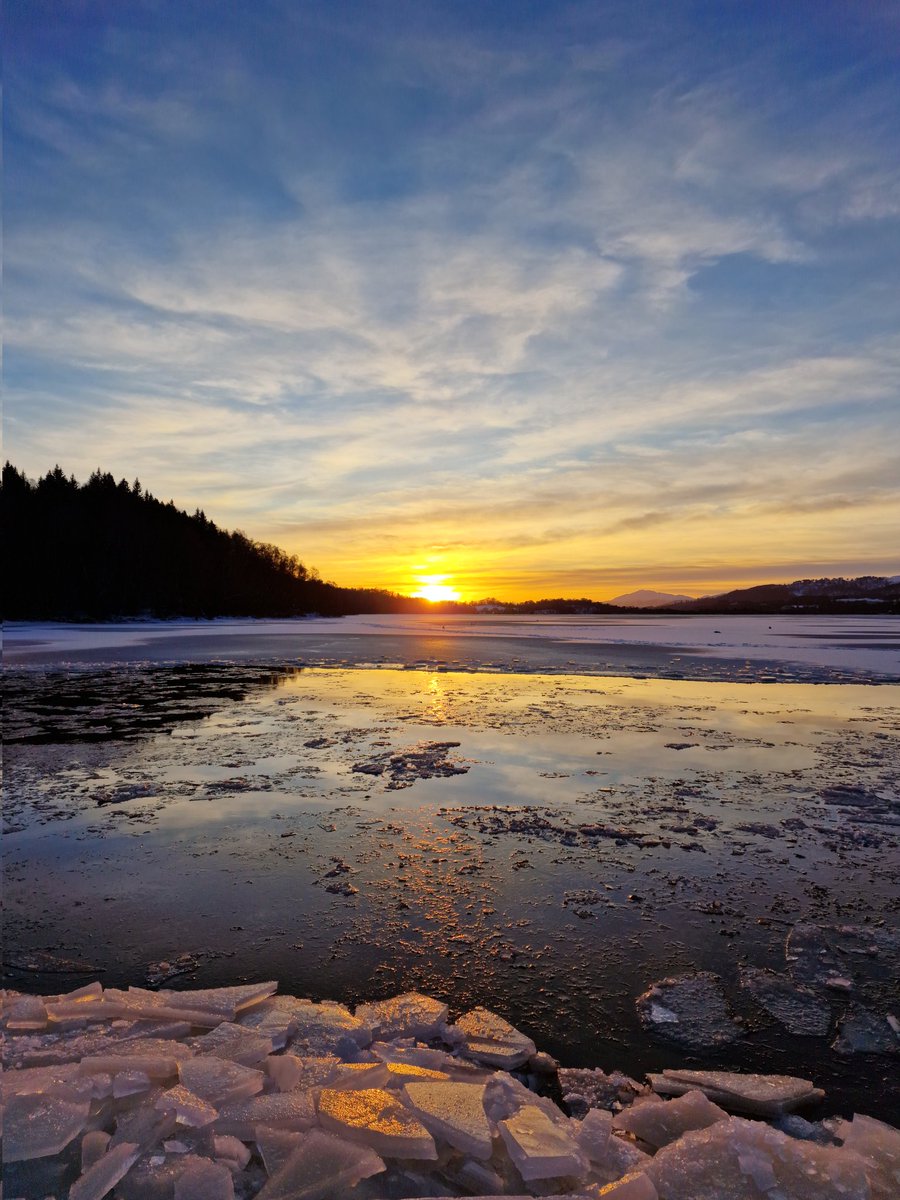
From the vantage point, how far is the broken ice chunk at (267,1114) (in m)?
2.25

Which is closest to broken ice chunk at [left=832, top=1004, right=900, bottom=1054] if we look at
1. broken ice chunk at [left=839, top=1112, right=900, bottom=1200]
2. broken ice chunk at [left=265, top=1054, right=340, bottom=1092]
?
broken ice chunk at [left=839, top=1112, right=900, bottom=1200]

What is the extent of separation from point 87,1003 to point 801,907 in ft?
13.7

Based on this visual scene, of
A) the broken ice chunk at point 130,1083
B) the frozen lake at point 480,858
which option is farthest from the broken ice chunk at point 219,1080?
the frozen lake at point 480,858

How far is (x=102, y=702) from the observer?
12117 mm

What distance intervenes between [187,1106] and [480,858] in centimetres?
287

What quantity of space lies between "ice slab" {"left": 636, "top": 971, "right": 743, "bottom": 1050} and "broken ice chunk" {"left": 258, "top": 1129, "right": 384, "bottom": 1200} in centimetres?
153

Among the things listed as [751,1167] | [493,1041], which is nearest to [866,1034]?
[751,1167]

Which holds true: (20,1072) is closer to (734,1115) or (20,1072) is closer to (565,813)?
(734,1115)

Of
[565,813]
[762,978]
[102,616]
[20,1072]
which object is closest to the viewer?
[20,1072]

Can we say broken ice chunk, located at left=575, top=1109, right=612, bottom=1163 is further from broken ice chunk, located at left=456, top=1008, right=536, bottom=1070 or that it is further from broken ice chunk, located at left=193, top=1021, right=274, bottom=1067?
broken ice chunk, located at left=193, top=1021, right=274, bottom=1067

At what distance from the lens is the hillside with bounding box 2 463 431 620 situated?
5622 centimetres

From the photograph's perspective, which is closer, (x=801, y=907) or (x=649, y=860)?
(x=801, y=907)

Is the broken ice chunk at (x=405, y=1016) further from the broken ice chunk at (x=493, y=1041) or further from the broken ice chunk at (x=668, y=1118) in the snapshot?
the broken ice chunk at (x=668, y=1118)

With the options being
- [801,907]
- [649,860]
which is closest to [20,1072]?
[649,860]
